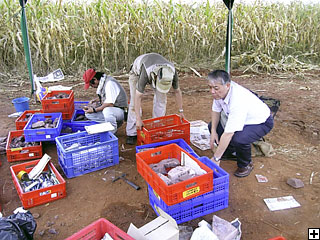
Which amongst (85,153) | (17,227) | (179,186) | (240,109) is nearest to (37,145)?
(85,153)

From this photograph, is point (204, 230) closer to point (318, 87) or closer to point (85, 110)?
point (85, 110)

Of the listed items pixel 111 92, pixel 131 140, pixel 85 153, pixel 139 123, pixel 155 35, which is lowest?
pixel 131 140

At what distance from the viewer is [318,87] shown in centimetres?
803

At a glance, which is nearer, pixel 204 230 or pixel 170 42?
pixel 204 230

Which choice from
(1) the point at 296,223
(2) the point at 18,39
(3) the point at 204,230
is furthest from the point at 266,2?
(3) the point at 204,230

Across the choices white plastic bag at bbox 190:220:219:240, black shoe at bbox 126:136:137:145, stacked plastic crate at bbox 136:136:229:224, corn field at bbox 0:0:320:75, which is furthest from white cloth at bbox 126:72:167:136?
corn field at bbox 0:0:320:75

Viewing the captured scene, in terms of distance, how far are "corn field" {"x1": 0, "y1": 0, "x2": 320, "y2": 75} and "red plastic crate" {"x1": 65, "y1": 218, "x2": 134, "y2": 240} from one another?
6308 mm

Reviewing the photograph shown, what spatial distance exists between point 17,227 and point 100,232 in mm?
683

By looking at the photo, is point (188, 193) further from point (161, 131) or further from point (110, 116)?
point (110, 116)

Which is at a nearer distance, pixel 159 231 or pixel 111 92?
pixel 159 231

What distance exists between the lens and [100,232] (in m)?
2.63

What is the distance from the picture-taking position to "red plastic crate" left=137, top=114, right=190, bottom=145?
4.44 metres

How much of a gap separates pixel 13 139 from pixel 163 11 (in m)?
5.81

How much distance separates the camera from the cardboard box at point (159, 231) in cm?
255
